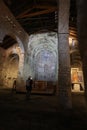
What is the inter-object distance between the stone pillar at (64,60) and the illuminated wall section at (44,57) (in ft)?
31.2

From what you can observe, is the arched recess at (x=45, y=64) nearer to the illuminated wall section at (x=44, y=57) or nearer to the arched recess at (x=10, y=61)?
the illuminated wall section at (x=44, y=57)

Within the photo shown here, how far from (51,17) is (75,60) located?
7.43 m

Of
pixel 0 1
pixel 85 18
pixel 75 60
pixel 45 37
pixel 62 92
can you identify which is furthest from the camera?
pixel 75 60

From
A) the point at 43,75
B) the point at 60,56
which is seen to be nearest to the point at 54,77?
the point at 43,75

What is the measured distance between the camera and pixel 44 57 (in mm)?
19031

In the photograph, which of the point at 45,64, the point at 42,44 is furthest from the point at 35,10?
the point at 45,64

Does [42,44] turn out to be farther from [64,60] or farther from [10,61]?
[64,60]

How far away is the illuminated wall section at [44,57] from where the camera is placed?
16.5m

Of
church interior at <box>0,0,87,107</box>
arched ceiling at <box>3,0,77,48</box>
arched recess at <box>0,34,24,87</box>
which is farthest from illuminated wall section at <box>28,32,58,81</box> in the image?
arched ceiling at <box>3,0,77,48</box>

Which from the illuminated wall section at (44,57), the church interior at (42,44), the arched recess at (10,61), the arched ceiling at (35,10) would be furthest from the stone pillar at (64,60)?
the arched recess at (10,61)

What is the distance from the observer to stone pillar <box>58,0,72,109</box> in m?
6.07

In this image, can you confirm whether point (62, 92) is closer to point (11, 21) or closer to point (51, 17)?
point (11, 21)

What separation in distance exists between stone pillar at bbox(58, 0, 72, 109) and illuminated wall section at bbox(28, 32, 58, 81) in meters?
9.51

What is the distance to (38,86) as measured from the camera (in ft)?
46.8
